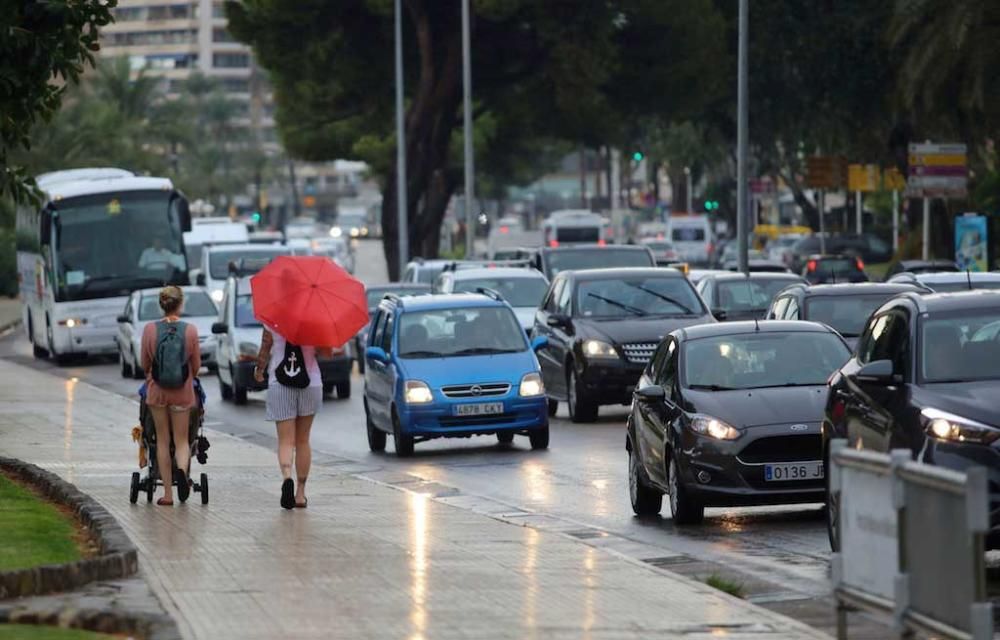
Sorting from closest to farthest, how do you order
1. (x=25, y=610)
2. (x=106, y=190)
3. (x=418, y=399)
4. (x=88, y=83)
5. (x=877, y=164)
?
1. (x=25, y=610)
2. (x=418, y=399)
3. (x=106, y=190)
4. (x=877, y=164)
5. (x=88, y=83)

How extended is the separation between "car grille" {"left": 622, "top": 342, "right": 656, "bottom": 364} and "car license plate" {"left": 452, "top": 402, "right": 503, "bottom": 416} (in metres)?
4.04

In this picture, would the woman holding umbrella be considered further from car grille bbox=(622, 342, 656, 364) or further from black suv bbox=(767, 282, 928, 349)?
car grille bbox=(622, 342, 656, 364)

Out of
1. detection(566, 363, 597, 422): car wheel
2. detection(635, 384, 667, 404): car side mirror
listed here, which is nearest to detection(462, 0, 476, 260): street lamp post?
detection(566, 363, 597, 422): car wheel

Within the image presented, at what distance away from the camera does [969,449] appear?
40.8 ft

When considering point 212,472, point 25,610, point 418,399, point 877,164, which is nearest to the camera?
point 25,610

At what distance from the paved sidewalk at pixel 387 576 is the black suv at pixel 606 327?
7.90 metres

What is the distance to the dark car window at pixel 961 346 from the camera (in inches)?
530

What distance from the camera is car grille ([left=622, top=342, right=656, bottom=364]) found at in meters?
27.4

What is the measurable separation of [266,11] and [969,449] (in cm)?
5202

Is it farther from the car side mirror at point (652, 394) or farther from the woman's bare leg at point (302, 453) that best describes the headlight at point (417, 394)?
the car side mirror at point (652, 394)

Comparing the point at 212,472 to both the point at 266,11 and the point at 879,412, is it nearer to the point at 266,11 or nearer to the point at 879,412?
the point at 879,412

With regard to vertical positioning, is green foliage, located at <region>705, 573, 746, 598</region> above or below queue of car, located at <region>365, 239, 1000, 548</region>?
below

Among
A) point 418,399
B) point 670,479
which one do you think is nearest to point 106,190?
point 418,399

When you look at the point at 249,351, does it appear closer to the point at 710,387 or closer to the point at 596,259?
the point at 596,259
